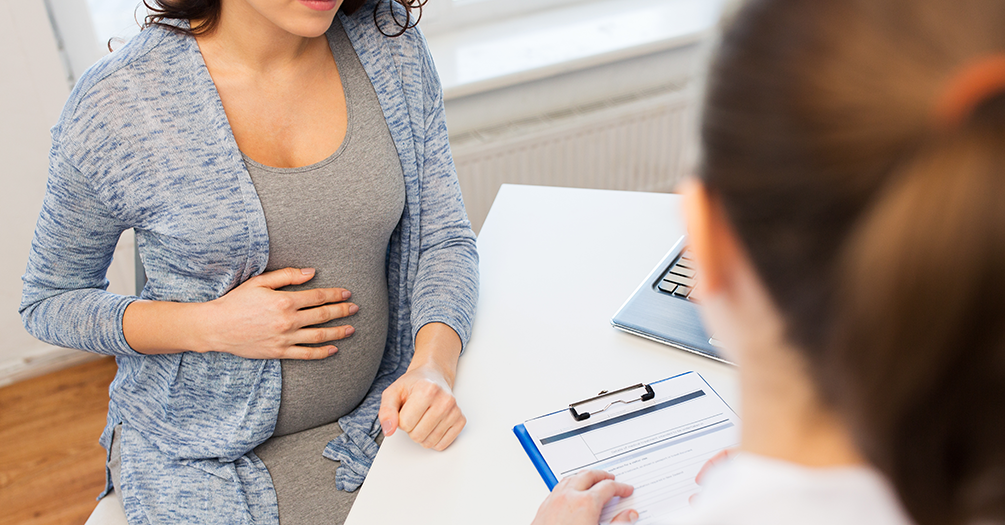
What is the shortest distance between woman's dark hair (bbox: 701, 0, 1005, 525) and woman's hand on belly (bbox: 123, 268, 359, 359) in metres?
0.69

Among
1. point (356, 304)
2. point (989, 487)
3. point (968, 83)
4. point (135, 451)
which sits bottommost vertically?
point (135, 451)

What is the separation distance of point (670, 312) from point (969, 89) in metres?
0.69

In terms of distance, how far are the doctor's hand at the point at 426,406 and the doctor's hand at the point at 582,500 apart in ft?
0.48

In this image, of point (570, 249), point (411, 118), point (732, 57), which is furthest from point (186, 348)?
A: point (732, 57)

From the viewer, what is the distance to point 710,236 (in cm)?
38

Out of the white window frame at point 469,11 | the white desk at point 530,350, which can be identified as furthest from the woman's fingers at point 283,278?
the white window frame at point 469,11

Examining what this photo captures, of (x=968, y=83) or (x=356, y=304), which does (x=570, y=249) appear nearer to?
(x=356, y=304)

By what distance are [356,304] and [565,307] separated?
28 centimetres

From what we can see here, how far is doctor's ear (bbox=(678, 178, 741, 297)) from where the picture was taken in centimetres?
36

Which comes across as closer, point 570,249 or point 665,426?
point 665,426

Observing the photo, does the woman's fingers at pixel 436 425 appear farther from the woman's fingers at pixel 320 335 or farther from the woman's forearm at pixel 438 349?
the woman's fingers at pixel 320 335

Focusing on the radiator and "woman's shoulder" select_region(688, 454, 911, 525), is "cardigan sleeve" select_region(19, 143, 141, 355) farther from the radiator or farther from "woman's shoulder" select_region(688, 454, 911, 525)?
the radiator

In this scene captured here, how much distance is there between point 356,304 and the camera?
0.99 metres

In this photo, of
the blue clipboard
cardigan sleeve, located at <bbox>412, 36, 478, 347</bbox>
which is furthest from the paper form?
cardigan sleeve, located at <bbox>412, 36, 478, 347</bbox>
